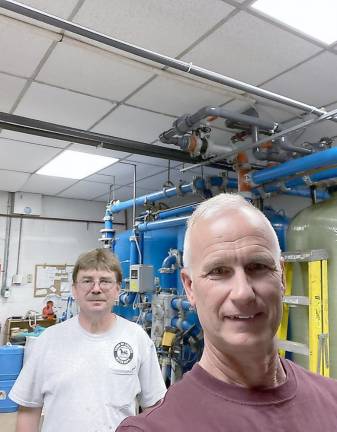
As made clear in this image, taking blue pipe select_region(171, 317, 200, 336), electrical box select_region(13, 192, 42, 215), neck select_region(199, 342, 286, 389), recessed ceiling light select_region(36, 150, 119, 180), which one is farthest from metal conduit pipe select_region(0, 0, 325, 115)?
electrical box select_region(13, 192, 42, 215)

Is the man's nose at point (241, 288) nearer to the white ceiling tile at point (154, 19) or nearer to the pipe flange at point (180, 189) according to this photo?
the white ceiling tile at point (154, 19)

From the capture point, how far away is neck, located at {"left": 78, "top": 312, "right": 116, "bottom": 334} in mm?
1654

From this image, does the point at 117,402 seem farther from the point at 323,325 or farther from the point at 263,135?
the point at 263,135

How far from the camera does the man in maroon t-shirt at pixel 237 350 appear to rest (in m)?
0.70

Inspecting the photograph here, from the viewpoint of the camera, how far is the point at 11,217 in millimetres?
6484

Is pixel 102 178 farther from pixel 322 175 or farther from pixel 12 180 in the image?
pixel 322 175

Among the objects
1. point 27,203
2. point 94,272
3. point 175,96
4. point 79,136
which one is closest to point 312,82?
point 175,96

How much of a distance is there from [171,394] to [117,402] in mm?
866

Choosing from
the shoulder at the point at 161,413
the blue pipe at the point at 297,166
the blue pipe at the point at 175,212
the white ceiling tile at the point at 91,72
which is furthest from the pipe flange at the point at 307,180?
the shoulder at the point at 161,413

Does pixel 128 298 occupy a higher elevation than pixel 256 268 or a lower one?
lower

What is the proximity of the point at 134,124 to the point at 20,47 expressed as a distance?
1.33 metres

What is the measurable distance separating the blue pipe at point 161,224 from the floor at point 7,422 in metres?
2.27

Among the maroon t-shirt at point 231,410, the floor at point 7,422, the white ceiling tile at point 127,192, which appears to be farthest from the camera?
the white ceiling tile at point 127,192

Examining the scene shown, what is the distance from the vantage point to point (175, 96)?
2.89m
